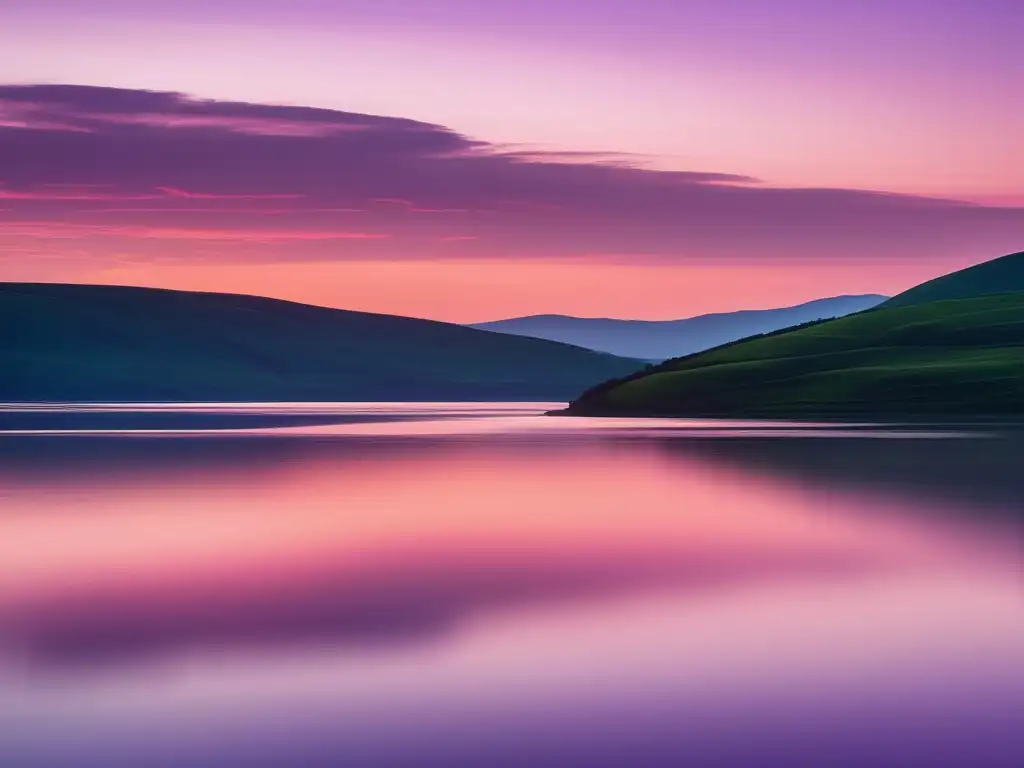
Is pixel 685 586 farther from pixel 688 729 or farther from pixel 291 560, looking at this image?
pixel 688 729

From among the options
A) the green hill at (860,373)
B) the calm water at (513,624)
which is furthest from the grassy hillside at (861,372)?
the calm water at (513,624)

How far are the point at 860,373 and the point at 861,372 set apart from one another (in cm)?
54

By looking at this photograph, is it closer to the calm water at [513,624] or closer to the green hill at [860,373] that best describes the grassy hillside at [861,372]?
the green hill at [860,373]

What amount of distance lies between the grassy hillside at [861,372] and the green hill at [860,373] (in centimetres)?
10

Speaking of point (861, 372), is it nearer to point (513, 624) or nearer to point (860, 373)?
point (860, 373)

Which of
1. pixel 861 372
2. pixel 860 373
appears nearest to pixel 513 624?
pixel 860 373

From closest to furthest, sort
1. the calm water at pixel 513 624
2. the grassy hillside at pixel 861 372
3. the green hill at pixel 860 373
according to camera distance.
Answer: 1. the calm water at pixel 513 624
2. the green hill at pixel 860 373
3. the grassy hillside at pixel 861 372

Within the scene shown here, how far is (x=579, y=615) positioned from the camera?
21469 millimetres

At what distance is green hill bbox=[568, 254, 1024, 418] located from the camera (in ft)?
414

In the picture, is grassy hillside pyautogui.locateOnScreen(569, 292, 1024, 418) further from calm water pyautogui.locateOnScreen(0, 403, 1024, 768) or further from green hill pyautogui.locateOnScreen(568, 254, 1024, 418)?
calm water pyautogui.locateOnScreen(0, 403, 1024, 768)

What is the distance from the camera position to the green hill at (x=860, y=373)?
12625 centimetres

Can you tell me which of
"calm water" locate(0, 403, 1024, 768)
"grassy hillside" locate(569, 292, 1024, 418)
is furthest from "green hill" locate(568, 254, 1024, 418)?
"calm water" locate(0, 403, 1024, 768)

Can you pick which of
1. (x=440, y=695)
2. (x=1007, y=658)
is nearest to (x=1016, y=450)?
(x=1007, y=658)

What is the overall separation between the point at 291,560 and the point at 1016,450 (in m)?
Result: 41.6
